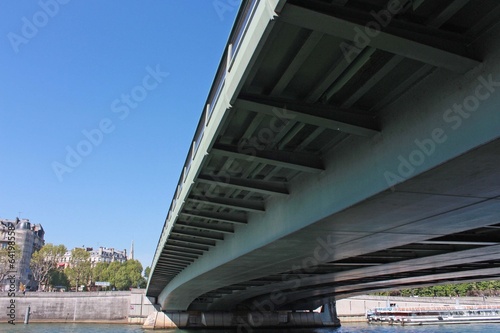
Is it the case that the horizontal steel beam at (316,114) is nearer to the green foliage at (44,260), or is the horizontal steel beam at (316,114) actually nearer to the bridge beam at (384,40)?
the bridge beam at (384,40)

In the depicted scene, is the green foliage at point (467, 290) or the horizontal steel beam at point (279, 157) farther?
the green foliage at point (467, 290)

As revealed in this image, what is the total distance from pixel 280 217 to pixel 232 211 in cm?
310

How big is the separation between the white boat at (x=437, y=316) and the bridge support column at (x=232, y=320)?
18.7 meters

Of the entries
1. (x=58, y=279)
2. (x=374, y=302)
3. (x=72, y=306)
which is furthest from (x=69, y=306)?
(x=374, y=302)

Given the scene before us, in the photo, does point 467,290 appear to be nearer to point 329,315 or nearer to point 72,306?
A: point 329,315

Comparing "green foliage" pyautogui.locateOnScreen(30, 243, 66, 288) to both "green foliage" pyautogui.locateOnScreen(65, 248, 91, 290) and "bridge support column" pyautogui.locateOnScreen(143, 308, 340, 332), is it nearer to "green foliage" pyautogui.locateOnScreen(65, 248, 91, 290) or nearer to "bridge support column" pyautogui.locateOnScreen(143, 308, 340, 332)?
→ "green foliage" pyautogui.locateOnScreen(65, 248, 91, 290)

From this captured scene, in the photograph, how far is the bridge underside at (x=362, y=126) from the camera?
15.3 ft

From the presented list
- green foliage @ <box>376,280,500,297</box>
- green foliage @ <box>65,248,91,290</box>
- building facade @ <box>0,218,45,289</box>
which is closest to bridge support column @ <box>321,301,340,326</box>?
green foliage @ <box>376,280,500,297</box>

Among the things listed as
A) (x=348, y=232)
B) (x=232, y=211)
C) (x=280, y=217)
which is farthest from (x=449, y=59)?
(x=232, y=211)

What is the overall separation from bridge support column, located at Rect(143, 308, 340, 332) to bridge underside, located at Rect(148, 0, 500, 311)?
1439 inches

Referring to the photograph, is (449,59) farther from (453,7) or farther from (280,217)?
(280,217)

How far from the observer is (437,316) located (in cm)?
6169

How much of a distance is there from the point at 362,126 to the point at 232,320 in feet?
141

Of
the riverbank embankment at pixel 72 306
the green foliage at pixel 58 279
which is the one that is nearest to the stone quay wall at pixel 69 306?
the riverbank embankment at pixel 72 306
